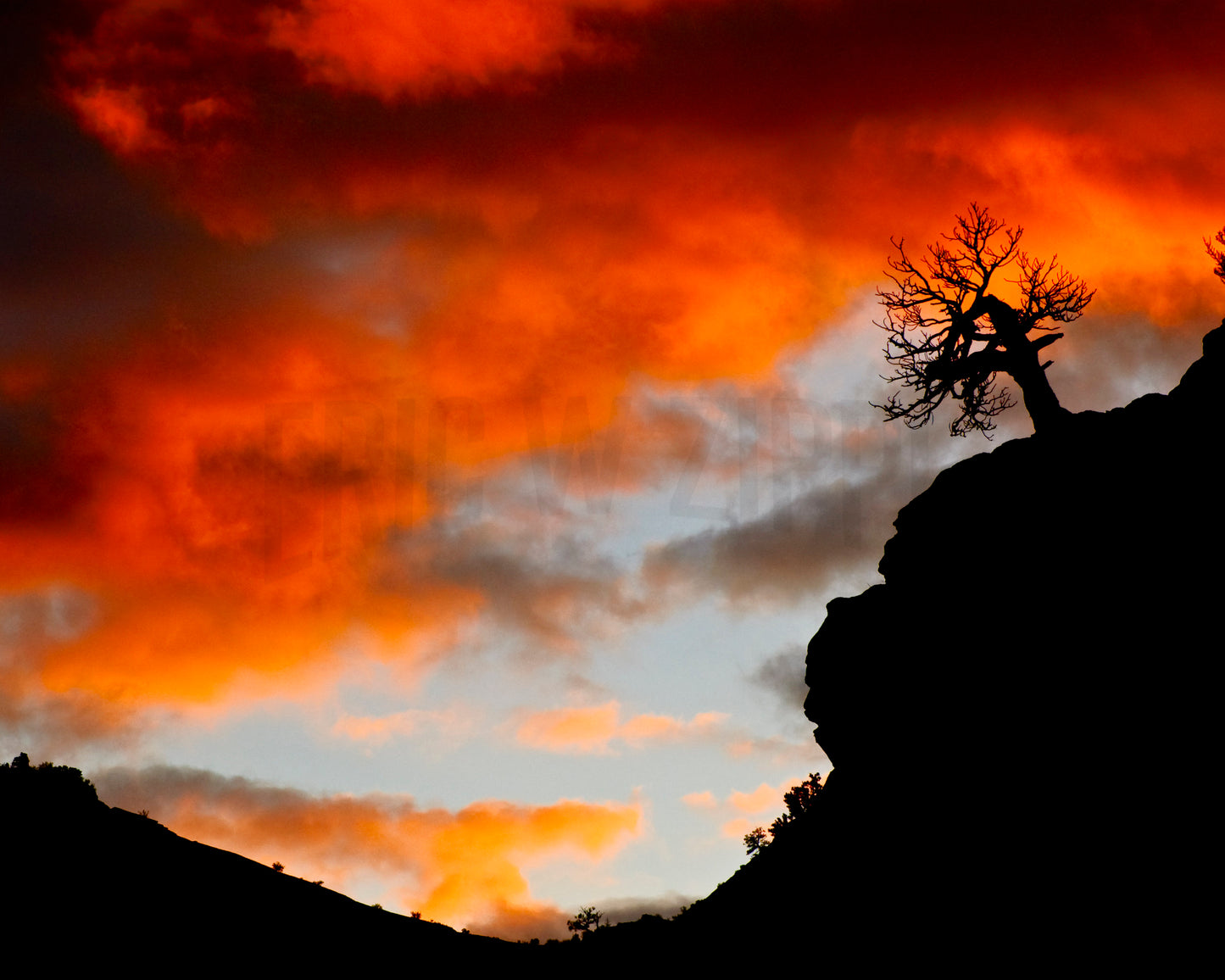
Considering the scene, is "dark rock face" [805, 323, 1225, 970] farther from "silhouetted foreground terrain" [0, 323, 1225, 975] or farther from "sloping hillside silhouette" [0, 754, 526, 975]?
"sloping hillside silhouette" [0, 754, 526, 975]

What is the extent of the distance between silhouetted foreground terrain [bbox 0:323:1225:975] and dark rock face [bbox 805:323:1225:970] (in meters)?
0.08

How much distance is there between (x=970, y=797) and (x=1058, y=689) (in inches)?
188

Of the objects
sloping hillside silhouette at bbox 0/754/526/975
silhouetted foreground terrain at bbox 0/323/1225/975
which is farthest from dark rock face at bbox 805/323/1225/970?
sloping hillside silhouette at bbox 0/754/526/975

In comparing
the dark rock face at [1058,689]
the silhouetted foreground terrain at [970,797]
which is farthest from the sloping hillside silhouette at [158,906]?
the dark rock face at [1058,689]

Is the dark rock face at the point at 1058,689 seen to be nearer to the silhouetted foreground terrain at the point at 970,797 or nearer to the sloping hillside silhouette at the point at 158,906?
the silhouetted foreground terrain at the point at 970,797

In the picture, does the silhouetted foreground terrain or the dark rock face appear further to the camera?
the silhouetted foreground terrain

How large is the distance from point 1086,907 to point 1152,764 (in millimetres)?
4202

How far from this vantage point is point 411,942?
41.7 metres

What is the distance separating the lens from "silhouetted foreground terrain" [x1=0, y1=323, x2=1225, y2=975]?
24203mm

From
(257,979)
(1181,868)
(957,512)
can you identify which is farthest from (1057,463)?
(257,979)

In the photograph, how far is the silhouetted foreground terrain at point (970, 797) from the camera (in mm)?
24203

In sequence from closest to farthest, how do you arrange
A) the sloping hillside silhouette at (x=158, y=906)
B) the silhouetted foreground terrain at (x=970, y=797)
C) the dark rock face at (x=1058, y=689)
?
the dark rock face at (x=1058, y=689)
the silhouetted foreground terrain at (x=970, y=797)
the sloping hillside silhouette at (x=158, y=906)

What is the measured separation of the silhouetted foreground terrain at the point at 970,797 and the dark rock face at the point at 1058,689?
0.08 meters

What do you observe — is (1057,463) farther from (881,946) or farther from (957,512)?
(881,946)
